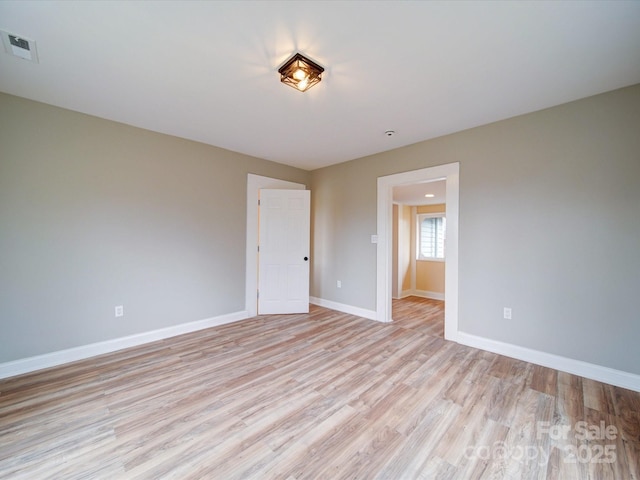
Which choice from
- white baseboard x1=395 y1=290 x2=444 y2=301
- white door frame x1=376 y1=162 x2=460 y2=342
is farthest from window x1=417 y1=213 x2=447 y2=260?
white door frame x1=376 y1=162 x2=460 y2=342

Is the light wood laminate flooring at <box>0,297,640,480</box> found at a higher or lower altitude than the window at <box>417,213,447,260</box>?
lower

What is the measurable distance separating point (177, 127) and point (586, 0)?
3.52 meters

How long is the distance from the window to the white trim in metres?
2.89

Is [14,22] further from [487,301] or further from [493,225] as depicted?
[487,301]

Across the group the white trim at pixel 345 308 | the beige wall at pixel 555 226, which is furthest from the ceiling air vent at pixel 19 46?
the white trim at pixel 345 308

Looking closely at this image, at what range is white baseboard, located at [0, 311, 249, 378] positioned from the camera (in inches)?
90.2

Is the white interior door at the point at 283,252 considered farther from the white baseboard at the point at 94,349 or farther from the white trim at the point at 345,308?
the white baseboard at the point at 94,349

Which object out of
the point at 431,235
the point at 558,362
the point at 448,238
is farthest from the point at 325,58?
the point at 431,235

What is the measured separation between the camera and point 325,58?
1820 mm

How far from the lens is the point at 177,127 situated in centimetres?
296

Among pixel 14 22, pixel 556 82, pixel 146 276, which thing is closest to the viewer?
pixel 14 22

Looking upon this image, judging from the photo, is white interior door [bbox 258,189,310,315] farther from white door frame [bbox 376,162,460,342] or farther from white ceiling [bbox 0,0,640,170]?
white ceiling [bbox 0,0,640,170]

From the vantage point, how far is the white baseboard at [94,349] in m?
2.29

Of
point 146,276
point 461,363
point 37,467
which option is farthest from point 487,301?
point 146,276
